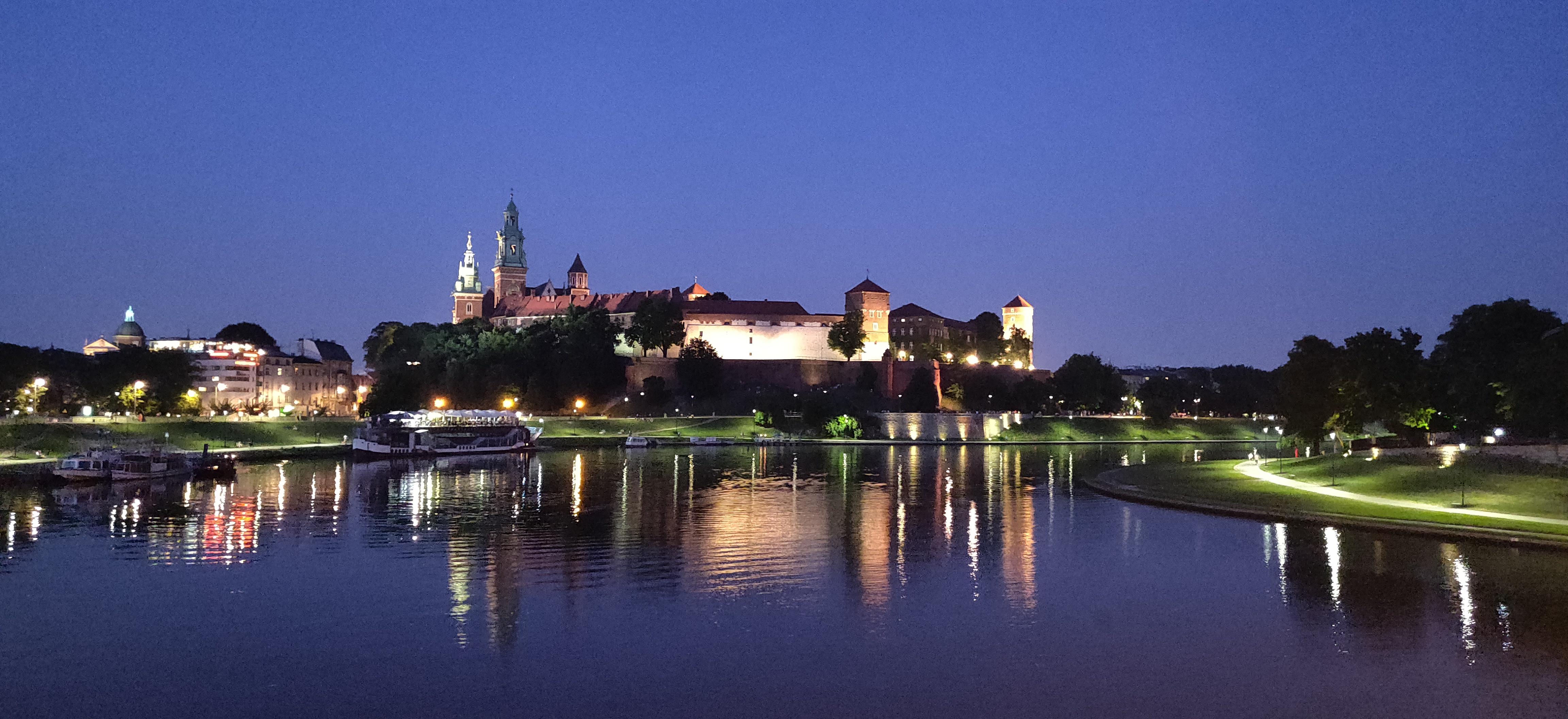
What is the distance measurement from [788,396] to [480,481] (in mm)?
51975

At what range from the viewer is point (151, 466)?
47406 mm

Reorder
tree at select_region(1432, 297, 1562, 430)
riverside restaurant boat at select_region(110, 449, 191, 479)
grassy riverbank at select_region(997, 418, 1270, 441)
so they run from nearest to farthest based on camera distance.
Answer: tree at select_region(1432, 297, 1562, 430) → riverside restaurant boat at select_region(110, 449, 191, 479) → grassy riverbank at select_region(997, 418, 1270, 441)

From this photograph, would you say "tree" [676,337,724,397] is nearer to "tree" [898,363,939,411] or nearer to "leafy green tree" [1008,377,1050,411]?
"tree" [898,363,939,411]

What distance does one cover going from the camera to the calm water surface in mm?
13414

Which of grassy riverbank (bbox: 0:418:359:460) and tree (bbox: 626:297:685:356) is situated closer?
grassy riverbank (bbox: 0:418:359:460)

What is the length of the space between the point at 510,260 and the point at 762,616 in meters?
127

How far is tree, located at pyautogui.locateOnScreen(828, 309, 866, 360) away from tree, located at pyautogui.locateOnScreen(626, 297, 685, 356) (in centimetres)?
1532

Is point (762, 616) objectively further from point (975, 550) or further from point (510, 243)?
point (510, 243)

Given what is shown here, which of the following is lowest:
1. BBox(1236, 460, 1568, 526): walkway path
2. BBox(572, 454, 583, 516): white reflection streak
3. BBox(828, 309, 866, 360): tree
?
BBox(572, 454, 583, 516): white reflection streak

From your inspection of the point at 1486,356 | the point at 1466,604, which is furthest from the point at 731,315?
the point at 1466,604

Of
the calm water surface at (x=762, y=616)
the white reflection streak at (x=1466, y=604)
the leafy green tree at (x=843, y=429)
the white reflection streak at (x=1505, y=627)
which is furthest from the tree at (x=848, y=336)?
the white reflection streak at (x=1505, y=627)

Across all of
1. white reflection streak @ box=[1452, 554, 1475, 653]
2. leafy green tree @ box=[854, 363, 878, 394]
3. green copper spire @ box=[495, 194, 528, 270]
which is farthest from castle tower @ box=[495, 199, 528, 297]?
white reflection streak @ box=[1452, 554, 1475, 653]

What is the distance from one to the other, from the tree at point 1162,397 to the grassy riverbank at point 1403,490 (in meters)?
61.3

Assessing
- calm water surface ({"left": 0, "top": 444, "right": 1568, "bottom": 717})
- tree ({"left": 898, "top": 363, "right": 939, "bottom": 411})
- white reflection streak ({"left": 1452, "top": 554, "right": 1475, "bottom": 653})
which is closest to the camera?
calm water surface ({"left": 0, "top": 444, "right": 1568, "bottom": 717})
